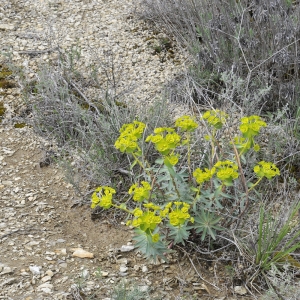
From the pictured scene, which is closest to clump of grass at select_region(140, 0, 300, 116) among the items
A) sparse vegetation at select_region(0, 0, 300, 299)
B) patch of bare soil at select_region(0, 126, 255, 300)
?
sparse vegetation at select_region(0, 0, 300, 299)

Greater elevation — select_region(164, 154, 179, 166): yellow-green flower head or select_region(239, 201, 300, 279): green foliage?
select_region(164, 154, 179, 166): yellow-green flower head

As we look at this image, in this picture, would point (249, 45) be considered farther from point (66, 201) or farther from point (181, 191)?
point (66, 201)

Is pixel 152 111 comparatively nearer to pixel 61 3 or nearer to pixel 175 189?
pixel 175 189

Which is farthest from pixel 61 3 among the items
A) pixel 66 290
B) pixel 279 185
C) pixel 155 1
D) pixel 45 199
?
pixel 66 290

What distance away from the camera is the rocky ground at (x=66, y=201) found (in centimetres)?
247

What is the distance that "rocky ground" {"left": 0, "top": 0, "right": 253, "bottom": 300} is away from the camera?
2.47m

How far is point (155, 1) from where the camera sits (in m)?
4.60

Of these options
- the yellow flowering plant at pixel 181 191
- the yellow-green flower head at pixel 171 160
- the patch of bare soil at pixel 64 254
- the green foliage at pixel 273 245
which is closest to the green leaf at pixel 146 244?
the yellow flowering plant at pixel 181 191

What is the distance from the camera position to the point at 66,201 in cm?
311

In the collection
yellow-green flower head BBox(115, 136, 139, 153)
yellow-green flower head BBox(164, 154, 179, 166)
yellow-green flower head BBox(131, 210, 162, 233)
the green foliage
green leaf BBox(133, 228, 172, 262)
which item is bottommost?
the green foliage

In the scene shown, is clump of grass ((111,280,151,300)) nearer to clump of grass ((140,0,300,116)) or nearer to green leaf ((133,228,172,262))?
green leaf ((133,228,172,262))

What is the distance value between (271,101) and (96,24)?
6.30 feet

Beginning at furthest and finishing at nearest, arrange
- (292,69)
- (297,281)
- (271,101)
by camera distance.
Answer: (292,69) < (271,101) < (297,281)

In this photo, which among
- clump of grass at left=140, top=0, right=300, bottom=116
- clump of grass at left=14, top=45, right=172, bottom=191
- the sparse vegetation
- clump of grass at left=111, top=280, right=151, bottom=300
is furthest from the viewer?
clump of grass at left=140, top=0, right=300, bottom=116
